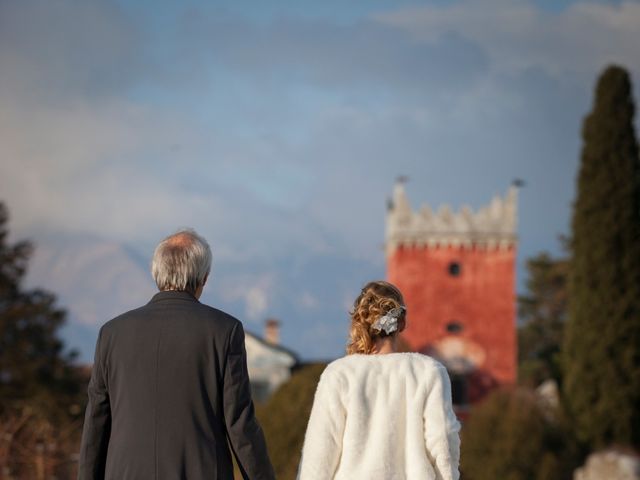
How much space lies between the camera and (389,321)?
574 centimetres

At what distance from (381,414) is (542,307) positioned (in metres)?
52.4

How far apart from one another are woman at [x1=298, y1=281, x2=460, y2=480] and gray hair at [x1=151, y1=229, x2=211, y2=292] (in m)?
0.76

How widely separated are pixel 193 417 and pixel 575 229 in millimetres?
31353

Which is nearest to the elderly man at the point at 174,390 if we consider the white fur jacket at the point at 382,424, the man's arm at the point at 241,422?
the man's arm at the point at 241,422

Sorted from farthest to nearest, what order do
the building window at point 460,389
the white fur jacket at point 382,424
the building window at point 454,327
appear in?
the building window at point 454,327 < the building window at point 460,389 < the white fur jacket at point 382,424

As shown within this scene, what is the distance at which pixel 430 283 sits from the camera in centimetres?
4500

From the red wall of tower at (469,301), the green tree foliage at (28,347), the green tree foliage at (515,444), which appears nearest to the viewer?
the green tree foliage at (28,347)

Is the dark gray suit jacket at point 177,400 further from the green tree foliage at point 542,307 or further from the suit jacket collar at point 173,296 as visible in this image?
the green tree foliage at point 542,307

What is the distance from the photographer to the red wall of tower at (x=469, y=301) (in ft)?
146

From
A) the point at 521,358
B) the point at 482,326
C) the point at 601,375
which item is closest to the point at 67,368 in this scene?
the point at 601,375

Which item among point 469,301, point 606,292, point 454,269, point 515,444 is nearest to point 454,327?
point 469,301

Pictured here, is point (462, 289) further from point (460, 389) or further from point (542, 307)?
point (542, 307)

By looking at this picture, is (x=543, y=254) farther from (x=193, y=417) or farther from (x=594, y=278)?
(x=193, y=417)

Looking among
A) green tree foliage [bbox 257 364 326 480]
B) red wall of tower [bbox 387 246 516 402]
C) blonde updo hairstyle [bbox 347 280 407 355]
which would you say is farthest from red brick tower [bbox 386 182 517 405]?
blonde updo hairstyle [bbox 347 280 407 355]
